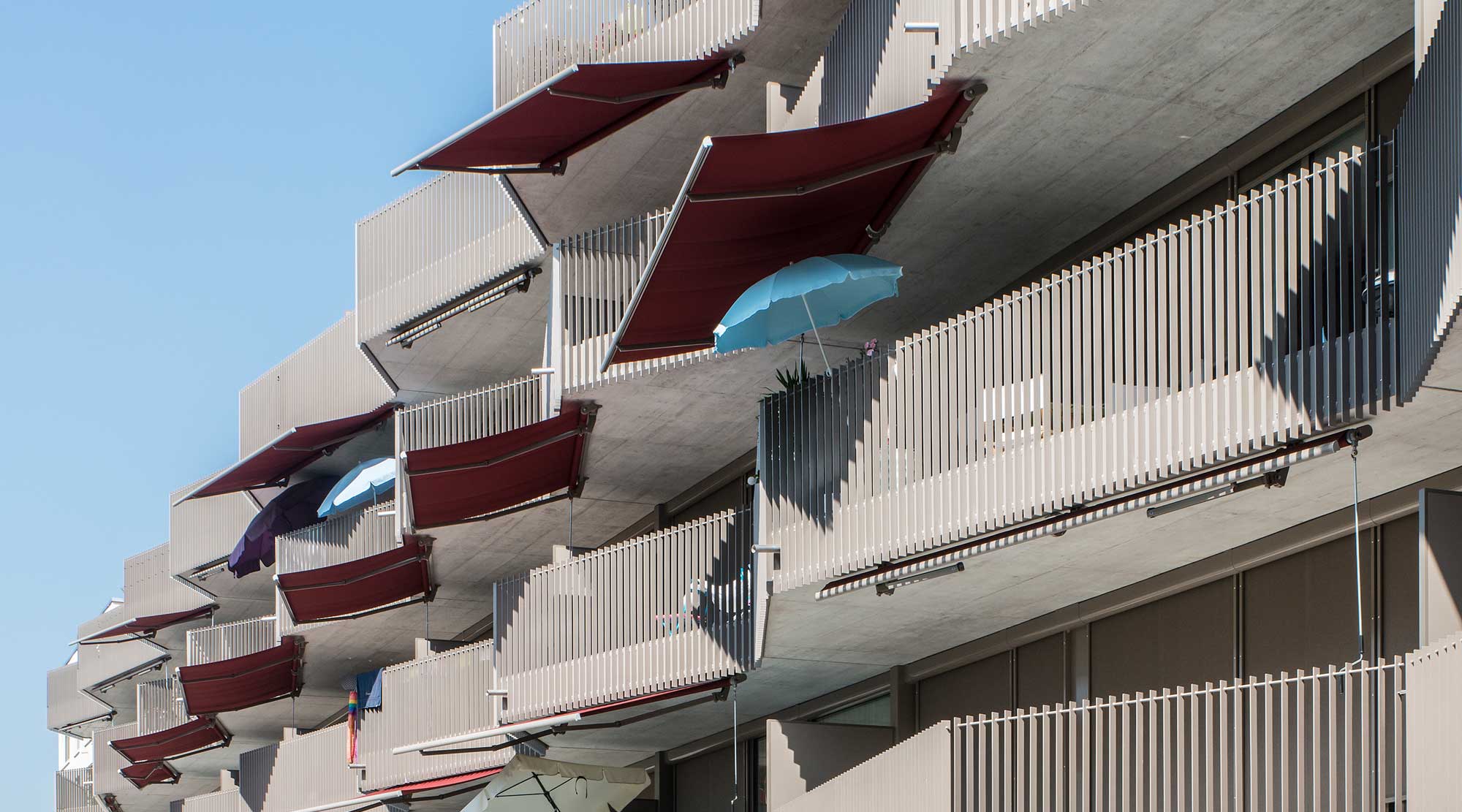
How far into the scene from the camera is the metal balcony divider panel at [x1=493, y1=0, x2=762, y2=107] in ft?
67.8

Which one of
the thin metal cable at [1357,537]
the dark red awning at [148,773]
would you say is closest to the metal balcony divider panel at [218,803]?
the dark red awning at [148,773]

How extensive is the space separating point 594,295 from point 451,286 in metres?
4.29

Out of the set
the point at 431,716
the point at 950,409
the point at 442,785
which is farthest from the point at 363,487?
the point at 950,409

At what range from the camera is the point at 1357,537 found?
1329 cm

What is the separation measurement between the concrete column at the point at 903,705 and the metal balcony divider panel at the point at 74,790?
40345 mm

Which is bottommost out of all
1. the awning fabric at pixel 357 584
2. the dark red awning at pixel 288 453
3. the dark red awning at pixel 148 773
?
the dark red awning at pixel 148 773

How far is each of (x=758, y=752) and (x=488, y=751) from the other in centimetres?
421

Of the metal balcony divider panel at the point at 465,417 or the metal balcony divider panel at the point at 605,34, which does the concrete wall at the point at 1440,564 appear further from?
the metal balcony divider panel at the point at 465,417

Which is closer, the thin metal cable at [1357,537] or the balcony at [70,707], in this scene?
the thin metal cable at [1357,537]

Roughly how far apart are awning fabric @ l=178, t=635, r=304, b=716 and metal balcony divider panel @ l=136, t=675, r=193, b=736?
5.62m

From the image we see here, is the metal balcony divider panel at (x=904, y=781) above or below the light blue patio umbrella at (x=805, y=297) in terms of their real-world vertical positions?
below

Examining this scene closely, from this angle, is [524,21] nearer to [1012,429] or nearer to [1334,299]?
[1012,429]

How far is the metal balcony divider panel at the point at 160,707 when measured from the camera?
4406 cm

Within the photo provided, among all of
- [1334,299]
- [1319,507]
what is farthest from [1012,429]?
[1334,299]
